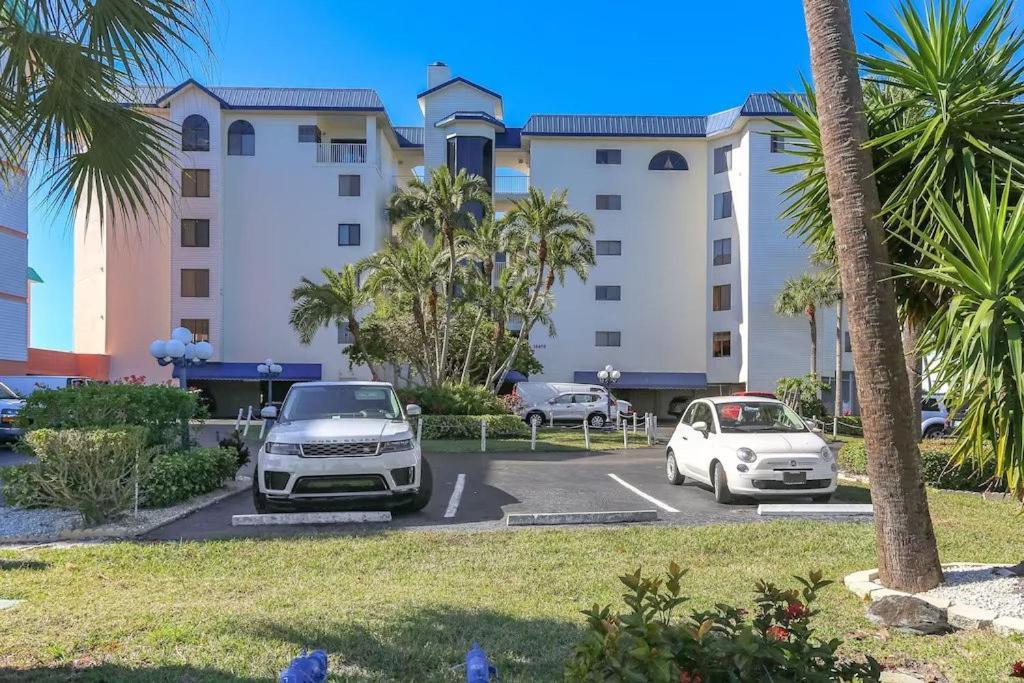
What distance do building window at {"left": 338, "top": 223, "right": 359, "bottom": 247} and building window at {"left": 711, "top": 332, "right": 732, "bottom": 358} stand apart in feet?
66.3

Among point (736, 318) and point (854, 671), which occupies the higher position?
point (736, 318)

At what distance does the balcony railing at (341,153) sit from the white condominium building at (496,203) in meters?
0.11

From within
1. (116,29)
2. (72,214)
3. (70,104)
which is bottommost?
(72,214)

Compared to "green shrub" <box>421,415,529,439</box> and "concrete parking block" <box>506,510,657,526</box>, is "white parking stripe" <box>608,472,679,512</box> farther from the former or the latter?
"green shrub" <box>421,415,529,439</box>

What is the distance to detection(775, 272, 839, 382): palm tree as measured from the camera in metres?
39.2

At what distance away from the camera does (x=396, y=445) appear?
9.37m

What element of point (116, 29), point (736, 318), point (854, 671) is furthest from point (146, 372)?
point (854, 671)

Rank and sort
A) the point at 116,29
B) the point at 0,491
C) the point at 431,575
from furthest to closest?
the point at 0,491
the point at 431,575
the point at 116,29

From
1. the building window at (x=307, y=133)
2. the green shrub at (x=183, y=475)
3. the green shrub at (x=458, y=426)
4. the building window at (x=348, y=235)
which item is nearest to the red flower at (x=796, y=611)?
the green shrub at (x=183, y=475)

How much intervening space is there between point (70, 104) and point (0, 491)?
27.9ft

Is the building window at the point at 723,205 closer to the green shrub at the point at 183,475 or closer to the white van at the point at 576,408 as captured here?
the white van at the point at 576,408

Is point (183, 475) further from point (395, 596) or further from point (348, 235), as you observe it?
point (348, 235)

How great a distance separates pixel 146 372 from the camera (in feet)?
140

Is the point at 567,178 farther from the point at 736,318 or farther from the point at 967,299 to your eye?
the point at 967,299
